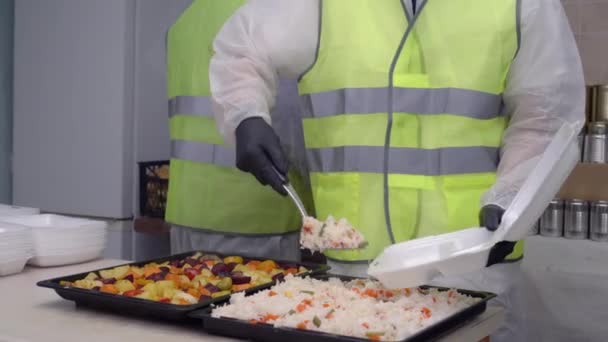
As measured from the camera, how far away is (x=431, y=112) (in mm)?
1807

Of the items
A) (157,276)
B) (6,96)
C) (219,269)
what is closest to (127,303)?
(157,276)

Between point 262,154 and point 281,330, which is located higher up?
point 262,154

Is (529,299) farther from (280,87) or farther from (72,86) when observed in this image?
(72,86)

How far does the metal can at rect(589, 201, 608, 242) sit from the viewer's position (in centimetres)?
255

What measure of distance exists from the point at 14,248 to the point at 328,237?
68cm

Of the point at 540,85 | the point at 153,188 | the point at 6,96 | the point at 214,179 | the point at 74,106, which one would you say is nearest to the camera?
the point at 540,85

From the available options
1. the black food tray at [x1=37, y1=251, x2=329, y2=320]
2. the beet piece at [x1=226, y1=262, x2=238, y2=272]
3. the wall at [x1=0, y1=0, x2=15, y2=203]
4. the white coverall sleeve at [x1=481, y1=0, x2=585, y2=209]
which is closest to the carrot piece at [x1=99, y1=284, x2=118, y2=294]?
the black food tray at [x1=37, y1=251, x2=329, y2=320]

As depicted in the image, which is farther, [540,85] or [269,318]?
[540,85]

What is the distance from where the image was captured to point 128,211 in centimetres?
308

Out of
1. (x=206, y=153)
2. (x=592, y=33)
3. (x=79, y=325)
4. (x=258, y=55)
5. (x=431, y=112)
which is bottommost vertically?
(x=79, y=325)

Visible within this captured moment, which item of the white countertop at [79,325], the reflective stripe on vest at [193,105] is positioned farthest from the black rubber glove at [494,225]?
the reflective stripe on vest at [193,105]

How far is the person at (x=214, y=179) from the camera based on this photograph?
7.48 feet

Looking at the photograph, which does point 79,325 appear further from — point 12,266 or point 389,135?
point 389,135

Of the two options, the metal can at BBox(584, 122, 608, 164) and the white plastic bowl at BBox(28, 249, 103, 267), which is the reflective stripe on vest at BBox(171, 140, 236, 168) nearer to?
the white plastic bowl at BBox(28, 249, 103, 267)
